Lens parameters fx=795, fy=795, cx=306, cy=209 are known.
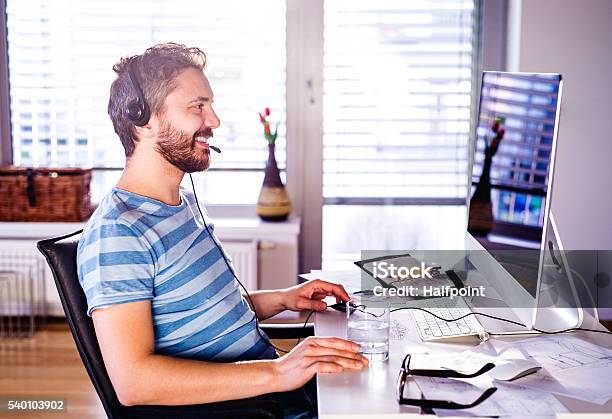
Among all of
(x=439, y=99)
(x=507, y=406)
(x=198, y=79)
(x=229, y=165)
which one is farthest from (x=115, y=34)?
(x=507, y=406)

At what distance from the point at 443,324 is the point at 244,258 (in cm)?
195

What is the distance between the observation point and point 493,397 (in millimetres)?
1302

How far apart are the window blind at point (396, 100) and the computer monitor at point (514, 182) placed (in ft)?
5.87

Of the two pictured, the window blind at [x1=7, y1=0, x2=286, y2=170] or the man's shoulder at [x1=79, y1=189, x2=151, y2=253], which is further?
the window blind at [x1=7, y1=0, x2=286, y2=170]

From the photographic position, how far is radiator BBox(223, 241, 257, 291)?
3.56 meters

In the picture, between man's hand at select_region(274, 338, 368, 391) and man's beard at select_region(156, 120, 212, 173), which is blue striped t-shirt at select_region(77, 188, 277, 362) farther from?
man's hand at select_region(274, 338, 368, 391)

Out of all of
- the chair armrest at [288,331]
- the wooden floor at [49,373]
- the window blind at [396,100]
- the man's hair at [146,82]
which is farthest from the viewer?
the window blind at [396,100]

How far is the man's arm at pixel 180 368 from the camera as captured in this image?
139 centimetres

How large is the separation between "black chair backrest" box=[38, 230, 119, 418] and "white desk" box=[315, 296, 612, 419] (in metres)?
0.41

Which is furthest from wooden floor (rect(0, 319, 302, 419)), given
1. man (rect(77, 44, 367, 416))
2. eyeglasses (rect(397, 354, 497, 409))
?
eyeglasses (rect(397, 354, 497, 409))

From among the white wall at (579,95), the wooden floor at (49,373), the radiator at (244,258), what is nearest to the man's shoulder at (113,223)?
the wooden floor at (49,373)

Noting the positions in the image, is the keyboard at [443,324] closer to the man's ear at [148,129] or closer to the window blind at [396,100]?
the man's ear at [148,129]

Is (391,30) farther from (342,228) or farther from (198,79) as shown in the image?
(198,79)

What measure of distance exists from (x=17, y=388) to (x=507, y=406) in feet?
7.41
